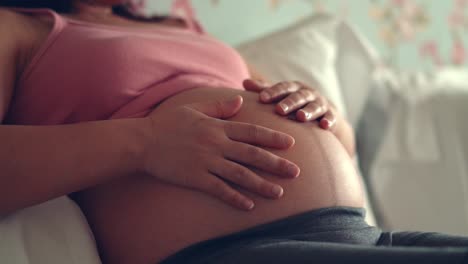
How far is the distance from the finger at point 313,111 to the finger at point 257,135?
0.07m

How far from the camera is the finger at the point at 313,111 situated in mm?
763

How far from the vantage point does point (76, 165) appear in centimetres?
67

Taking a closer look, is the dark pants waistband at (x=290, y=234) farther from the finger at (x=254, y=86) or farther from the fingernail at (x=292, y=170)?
the finger at (x=254, y=86)

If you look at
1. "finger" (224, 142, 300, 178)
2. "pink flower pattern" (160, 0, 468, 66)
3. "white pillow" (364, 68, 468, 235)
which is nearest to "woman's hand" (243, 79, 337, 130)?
"finger" (224, 142, 300, 178)

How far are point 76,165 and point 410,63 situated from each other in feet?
4.95

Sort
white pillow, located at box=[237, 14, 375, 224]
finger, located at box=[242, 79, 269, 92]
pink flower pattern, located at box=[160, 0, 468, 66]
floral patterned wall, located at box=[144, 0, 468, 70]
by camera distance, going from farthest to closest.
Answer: pink flower pattern, located at box=[160, 0, 468, 66]
floral patterned wall, located at box=[144, 0, 468, 70]
white pillow, located at box=[237, 14, 375, 224]
finger, located at box=[242, 79, 269, 92]

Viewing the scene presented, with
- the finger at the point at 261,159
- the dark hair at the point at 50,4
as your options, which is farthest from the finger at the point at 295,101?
the dark hair at the point at 50,4

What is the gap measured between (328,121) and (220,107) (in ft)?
0.54

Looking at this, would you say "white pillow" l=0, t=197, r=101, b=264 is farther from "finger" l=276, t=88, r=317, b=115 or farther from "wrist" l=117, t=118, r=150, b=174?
"finger" l=276, t=88, r=317, b=115

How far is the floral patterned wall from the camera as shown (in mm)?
1547

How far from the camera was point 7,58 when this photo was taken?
0.77 metres

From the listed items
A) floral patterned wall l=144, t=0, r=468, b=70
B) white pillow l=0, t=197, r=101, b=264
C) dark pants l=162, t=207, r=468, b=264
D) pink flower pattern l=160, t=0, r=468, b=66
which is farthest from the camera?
pink flower pattern l=160, t=0, r=468, b=66

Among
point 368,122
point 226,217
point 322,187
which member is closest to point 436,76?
point 368,122

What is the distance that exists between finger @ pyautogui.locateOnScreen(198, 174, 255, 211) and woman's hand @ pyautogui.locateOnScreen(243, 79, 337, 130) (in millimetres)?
164
